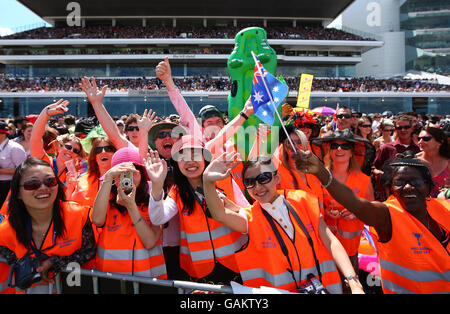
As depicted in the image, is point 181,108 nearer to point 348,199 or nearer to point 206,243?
point 206,243

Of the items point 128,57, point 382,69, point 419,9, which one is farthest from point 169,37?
point 419,9

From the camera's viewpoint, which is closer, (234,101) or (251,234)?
(251,234)

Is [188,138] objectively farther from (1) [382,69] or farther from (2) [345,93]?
(1) [382,69]

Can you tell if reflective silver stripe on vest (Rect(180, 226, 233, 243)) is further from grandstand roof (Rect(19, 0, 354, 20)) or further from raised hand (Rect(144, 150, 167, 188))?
grandstand roof (Rect(19, 0, 354, 20))

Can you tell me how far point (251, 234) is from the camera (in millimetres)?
2092

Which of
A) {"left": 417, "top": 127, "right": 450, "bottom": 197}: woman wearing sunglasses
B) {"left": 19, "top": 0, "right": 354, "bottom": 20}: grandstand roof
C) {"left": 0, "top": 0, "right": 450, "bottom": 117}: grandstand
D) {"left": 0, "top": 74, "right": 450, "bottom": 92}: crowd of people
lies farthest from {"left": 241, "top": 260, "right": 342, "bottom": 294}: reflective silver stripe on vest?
{"left": 19, "top": 0, "right": 354, "bottom": 20}: grandstand roof

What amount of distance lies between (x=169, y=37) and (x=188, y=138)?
35.6 m

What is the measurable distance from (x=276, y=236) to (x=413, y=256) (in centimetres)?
78

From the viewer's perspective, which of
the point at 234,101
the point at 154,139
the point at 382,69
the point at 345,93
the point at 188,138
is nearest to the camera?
the point at 188,138

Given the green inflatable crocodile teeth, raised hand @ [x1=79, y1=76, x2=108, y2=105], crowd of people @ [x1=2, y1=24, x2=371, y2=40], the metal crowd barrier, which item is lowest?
the metal crowd barrier

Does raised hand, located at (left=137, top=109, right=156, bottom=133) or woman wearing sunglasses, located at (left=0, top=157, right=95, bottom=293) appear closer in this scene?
woman wearing sunglasses, located at (left=0, top=157, right=95, bottom=293)

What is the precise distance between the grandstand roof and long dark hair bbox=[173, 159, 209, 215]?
37441 mm

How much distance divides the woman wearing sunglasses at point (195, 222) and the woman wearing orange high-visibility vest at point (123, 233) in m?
0.12

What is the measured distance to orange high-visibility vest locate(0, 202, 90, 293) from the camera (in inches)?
82.6
